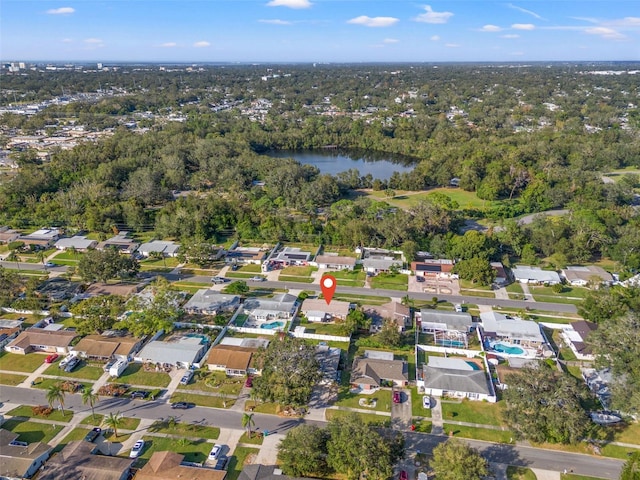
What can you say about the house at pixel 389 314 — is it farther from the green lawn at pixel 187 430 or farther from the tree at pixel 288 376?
the green lawn at pixel 187 430

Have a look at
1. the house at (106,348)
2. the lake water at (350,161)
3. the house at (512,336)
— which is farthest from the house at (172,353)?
the lake water at (350,161)

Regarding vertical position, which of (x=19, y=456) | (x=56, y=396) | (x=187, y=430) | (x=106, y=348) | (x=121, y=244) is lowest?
(x=187, y=430)

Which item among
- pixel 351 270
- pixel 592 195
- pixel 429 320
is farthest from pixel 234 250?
pixel 592 195

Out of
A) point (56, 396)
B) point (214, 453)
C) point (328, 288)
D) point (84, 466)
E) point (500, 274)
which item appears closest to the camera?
point (84, 466)

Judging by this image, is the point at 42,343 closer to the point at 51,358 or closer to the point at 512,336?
the point at 51,358

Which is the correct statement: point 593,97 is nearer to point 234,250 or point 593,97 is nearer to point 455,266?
point 455,266

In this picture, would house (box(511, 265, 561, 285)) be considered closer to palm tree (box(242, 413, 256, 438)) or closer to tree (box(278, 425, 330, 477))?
tree (box(278, 425, 330, 477))

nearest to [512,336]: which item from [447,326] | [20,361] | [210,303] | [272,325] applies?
[447,326]

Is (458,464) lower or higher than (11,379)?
higher

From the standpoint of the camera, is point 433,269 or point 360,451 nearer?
point 360,451
